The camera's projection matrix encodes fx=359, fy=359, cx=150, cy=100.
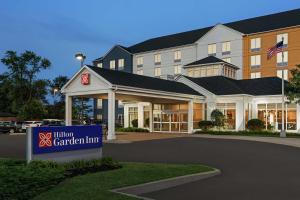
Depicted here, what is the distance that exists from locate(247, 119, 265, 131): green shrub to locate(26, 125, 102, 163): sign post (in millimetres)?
25848

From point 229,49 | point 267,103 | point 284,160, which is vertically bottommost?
Answer: point 284,160

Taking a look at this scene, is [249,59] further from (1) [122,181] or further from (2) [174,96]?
(1) [122,181]

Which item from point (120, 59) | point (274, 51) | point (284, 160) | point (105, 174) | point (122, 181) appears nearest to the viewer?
point (122, 181)

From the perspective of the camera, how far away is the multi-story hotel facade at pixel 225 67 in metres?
37.0

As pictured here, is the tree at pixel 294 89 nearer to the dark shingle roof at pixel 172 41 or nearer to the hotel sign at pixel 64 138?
the hotel sign at pixel 64 138

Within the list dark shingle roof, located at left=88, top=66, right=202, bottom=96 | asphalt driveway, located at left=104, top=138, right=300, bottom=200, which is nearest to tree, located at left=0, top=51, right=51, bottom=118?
dark shingle roof, located at left=88, top=66, right=202, bottom=96

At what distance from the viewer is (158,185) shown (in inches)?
361

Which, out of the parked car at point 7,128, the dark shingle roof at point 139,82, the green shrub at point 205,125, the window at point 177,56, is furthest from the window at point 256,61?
the parked car at point 7,128

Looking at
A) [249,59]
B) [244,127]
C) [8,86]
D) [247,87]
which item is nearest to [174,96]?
[244,127]

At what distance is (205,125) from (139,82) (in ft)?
31.6

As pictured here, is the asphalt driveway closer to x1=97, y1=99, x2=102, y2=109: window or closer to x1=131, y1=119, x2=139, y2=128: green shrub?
x1=131, y1=119, x2=139, y2=128: green shrub

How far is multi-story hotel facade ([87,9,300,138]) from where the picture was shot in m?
37.0

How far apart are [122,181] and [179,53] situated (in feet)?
178

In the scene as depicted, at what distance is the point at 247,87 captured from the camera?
41.2m
